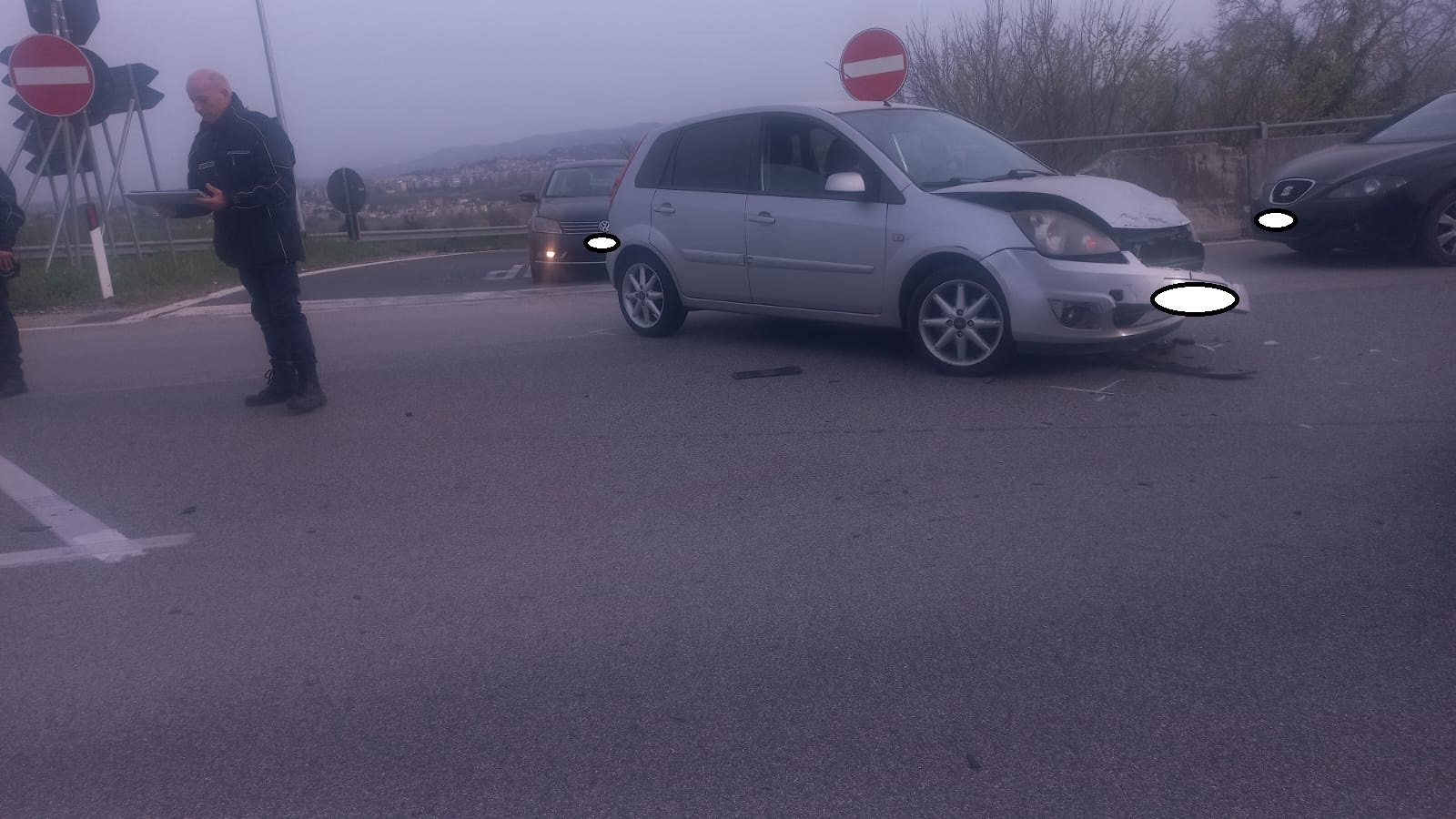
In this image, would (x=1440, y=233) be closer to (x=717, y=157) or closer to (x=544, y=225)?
(x=717, y=157)

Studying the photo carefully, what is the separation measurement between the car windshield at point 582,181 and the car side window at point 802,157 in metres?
7.16

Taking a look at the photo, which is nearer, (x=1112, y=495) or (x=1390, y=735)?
(x=1390, y=735)

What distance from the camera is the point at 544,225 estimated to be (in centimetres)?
1495

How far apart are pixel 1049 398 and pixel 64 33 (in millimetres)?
13757

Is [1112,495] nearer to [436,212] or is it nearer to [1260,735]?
[1260,735]

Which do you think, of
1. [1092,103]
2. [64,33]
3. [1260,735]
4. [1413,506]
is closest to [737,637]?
[1260,735]

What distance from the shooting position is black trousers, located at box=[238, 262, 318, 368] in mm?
7715

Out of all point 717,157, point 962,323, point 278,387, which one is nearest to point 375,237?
point 717,157

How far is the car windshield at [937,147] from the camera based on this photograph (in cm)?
818

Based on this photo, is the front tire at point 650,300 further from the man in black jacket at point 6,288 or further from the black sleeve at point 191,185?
the man in black jacket at point 6,288

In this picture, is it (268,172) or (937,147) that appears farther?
(937,147)

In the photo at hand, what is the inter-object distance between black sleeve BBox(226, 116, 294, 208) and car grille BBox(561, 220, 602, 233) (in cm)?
717

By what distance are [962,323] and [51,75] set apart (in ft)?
34.5

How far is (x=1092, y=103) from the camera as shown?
19.5 meters
